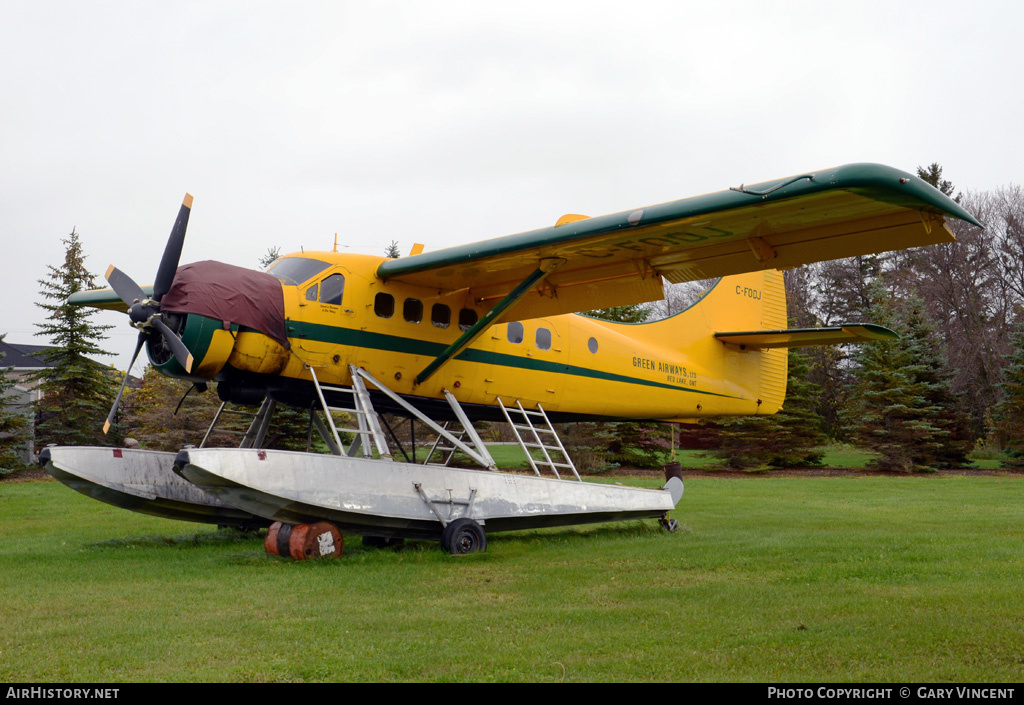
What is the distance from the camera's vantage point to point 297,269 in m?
10.5

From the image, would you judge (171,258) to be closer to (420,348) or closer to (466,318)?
(420,348)

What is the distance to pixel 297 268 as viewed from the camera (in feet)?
34.5

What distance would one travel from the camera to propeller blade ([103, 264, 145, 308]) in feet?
31.4

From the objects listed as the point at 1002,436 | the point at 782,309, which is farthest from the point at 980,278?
the point at 782,309

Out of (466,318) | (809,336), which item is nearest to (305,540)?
(466,318)

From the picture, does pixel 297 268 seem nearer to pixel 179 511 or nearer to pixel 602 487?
pixel 179 511

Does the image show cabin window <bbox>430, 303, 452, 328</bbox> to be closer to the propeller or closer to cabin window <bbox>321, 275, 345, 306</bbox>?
cabin window <bbox>321, 275, 345, 306</bbox>

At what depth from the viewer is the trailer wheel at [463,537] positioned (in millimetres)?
9633

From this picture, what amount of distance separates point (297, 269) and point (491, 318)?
8.54ft

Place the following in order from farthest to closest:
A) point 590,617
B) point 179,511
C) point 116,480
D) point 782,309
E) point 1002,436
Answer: point 1002,436 < point 782,309 < point 179,511 < point 116,480 < point 590,617

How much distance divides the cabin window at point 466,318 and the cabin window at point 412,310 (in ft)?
2.54

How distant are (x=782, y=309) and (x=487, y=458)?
26.3 ft

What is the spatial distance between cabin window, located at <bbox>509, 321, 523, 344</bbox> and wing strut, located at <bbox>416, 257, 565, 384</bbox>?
3.45ft
